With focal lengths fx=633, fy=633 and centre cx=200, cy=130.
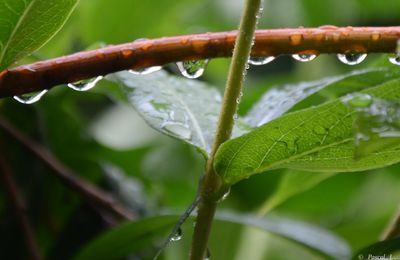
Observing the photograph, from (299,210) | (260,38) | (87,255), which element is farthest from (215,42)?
(299,210)

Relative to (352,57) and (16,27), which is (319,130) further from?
(16,27)

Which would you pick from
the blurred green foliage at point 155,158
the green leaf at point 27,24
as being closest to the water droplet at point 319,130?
the green leaf at point 27,24

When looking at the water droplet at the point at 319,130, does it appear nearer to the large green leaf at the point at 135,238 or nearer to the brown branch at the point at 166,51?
the brown branch at the point at 166,51

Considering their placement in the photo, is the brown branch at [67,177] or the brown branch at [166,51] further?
the brown branch at [67,177]

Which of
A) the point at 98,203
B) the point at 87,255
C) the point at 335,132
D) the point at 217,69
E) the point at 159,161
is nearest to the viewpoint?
the point at 335,132

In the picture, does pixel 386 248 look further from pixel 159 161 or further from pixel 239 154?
pixel 159 161
